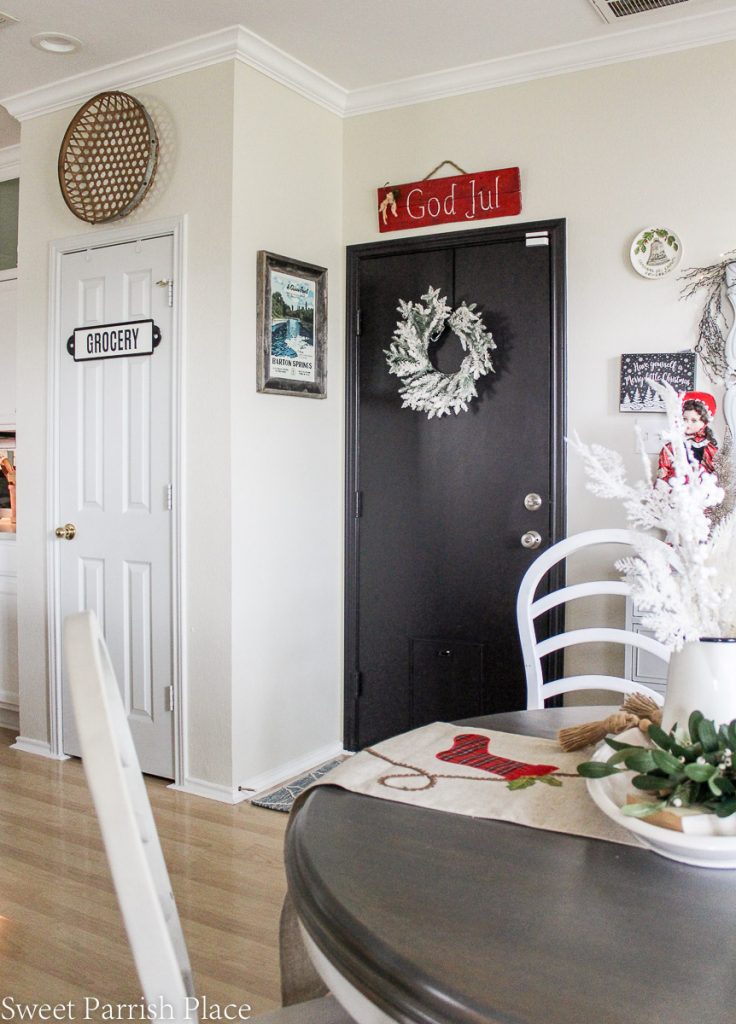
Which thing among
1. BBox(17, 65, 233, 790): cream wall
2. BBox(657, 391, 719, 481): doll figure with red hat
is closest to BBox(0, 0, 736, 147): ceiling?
BBox(17, 65, 233, 790): cream wall

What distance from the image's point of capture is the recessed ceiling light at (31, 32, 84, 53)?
323 cm

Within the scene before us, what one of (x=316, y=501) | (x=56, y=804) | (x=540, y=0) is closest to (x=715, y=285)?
(x=540, y=0)

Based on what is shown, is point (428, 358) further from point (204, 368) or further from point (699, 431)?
point (699, 431)

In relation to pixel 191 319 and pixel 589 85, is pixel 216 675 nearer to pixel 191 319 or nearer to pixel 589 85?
pixel 191 319

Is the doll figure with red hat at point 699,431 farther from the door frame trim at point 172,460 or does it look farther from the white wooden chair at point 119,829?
the white wooden chair at point 119,829

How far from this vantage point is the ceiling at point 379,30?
3.03 meters

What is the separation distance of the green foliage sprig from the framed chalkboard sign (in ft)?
7.29

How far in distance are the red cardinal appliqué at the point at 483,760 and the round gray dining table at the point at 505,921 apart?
7.3 inches

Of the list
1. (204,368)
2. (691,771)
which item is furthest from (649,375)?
(691,771)

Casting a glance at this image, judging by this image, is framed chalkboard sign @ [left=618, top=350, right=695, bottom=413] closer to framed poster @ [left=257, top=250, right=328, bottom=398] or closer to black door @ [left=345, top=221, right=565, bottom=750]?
black door @ [left=345, top=221, right=565, bottom=750]

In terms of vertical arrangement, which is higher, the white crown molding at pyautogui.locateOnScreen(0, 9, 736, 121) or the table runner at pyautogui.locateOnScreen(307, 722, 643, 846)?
the white crown molding at pyautogui.locateOnScreen(0, 9, 736, 121)

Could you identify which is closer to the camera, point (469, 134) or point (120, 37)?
point (120, 37)

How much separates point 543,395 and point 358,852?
257cm

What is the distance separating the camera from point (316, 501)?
376 centimetres
